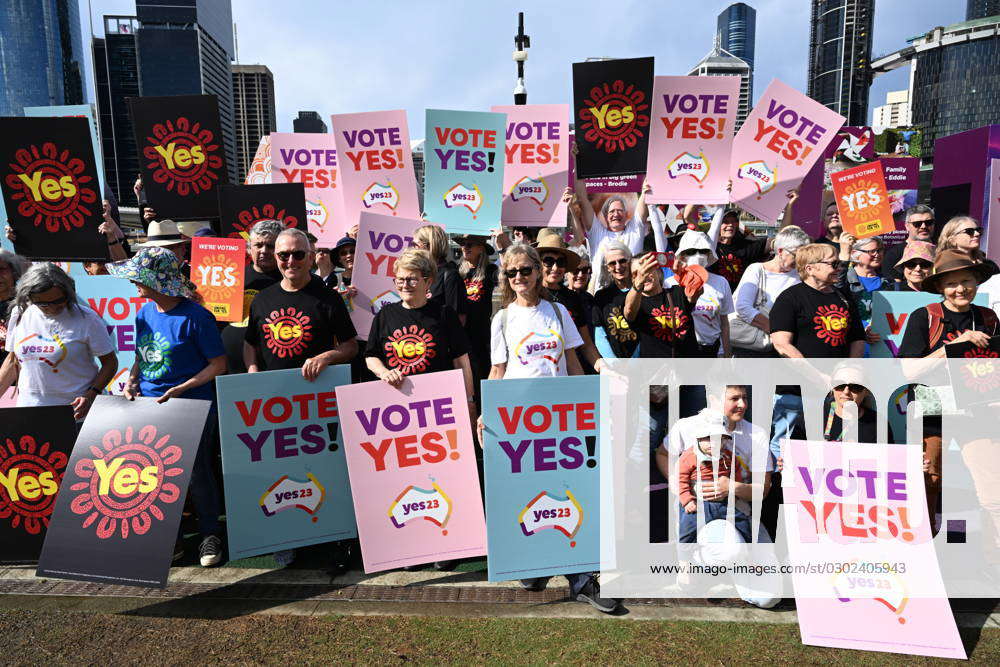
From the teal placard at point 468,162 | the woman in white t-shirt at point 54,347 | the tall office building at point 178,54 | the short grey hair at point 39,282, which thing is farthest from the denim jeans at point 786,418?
the tall office building at point 178,54

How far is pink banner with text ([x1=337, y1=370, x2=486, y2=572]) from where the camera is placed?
12.3ft

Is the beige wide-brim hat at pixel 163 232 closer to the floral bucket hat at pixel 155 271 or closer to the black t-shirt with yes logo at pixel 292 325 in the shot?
the floral bucket hat at pixel 155 271

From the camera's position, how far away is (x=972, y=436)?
3898 mm

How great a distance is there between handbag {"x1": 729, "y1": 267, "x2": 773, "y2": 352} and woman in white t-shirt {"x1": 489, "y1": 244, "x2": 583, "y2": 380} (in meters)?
1.74

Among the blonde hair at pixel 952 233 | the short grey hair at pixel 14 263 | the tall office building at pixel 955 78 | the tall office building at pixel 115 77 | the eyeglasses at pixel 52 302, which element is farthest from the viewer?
the tall office building at pixel 955 78

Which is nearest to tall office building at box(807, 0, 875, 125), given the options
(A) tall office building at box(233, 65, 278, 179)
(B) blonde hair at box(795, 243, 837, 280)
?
(A) tall office building at box(233, 65, 278, 179)

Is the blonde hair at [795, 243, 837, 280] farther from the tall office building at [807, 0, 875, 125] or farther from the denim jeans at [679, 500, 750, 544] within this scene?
the tall office building at [807, 0, 875, 125]

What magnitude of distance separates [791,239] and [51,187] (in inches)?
232

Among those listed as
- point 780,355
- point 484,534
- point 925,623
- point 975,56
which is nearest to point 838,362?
point 780,355

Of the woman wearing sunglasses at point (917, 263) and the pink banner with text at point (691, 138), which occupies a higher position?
the pink banner with text at point (691, 138)

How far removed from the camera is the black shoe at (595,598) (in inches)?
138

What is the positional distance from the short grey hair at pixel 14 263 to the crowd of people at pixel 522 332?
0.04 feet

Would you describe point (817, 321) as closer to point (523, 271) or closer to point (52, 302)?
point (523, 271)

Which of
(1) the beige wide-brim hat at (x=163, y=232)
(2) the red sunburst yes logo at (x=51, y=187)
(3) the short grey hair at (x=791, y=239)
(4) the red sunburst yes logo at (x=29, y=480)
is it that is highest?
(2) the red sunburst yes logo at (x=51, y=187)
